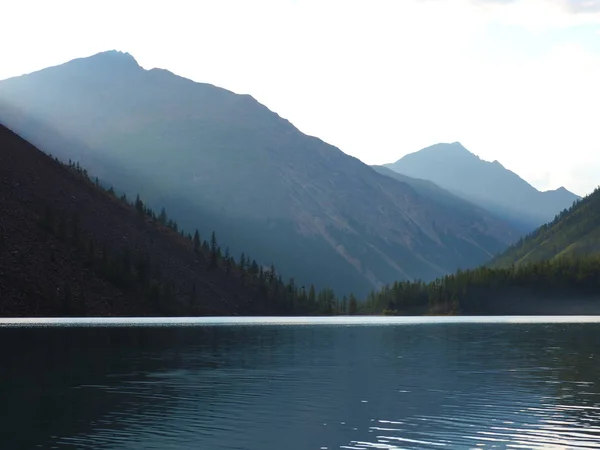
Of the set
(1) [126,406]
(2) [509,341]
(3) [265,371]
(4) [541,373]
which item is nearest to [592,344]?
(2) [509,341]

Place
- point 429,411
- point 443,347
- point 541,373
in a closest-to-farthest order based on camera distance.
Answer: point 429,411 → point 541,373 → point 443,347

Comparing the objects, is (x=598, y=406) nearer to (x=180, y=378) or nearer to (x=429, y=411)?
(x=429, y=411)

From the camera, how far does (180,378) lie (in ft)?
310

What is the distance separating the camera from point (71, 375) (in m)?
94.7

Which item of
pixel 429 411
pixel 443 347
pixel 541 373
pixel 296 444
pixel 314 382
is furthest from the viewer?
pixel 443 347

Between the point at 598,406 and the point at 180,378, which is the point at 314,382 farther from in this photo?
the point at 598,406

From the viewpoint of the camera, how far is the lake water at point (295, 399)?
5691 centimetres

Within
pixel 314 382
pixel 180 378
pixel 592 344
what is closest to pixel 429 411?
pixel 314 382

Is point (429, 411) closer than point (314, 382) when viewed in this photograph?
Yes

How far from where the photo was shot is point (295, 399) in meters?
77.1

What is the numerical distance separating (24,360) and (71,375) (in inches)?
787

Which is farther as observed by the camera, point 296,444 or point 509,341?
point 509,341

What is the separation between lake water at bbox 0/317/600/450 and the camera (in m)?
56.9

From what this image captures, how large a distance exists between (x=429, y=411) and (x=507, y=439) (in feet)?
43.8
